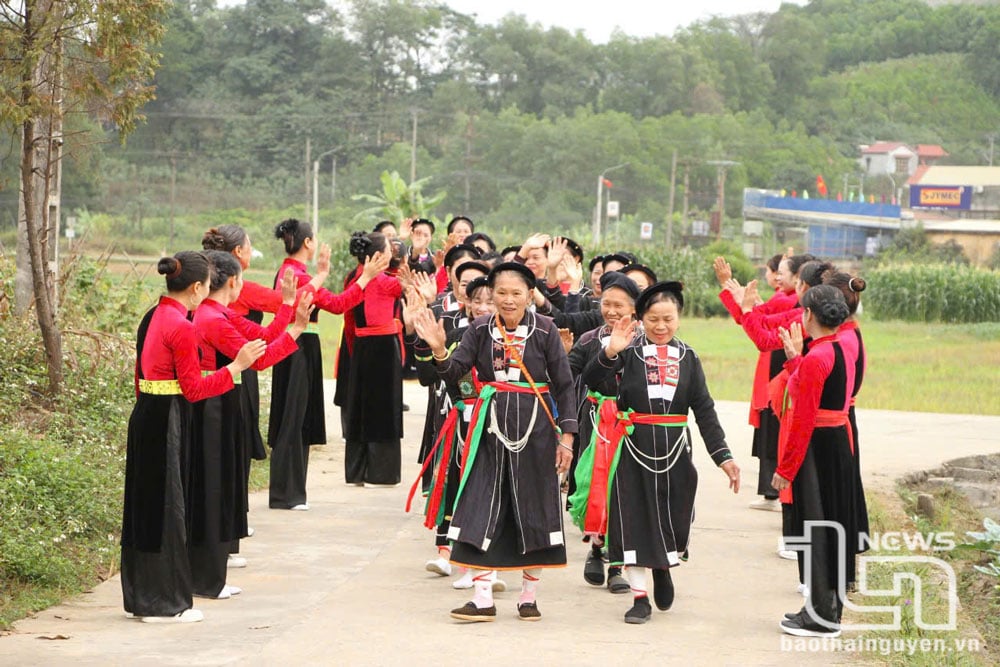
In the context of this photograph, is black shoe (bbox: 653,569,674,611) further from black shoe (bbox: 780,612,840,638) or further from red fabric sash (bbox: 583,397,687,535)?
black shoe (bbox: 780,612,840,638)

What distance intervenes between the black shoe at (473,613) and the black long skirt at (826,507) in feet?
5.06

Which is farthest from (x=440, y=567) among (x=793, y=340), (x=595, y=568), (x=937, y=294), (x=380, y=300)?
(x=937, y=294)

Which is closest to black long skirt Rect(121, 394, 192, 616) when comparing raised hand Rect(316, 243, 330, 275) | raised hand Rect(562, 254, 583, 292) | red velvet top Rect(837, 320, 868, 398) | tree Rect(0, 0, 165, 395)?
raised hand Rect(316, 243, 330, 275)

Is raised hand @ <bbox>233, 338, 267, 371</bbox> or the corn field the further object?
the corn field

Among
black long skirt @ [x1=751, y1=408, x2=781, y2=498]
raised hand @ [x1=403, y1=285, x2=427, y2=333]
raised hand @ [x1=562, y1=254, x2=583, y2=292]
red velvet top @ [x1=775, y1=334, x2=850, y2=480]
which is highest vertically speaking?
raised hand @ [x1=562, y1=254, x2=583, y2=292]

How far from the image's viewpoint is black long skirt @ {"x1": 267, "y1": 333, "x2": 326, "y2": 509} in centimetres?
925

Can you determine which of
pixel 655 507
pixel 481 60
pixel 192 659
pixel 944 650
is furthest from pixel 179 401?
pixel 481 60

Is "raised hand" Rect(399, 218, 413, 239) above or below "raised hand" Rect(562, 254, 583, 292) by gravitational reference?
above

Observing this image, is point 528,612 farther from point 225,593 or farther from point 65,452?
point 65,452

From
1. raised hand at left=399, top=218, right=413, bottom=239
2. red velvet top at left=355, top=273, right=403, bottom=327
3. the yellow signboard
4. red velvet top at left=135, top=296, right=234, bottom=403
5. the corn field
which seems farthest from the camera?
the yellow signboard

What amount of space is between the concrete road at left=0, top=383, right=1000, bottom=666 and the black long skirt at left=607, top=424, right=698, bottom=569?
1.26 feet

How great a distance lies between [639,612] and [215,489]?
7.24 feet

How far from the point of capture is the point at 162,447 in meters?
6.32

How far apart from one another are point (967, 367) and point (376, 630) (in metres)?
20.2
